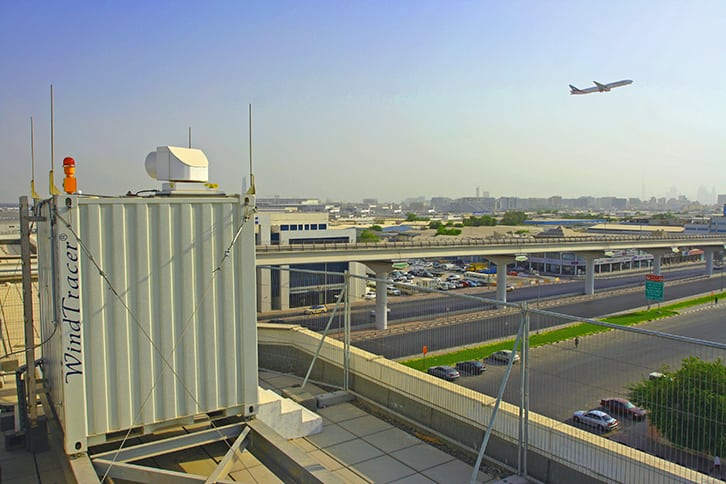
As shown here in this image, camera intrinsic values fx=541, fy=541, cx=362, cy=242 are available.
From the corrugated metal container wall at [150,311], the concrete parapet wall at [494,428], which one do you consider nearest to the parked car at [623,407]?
the concrete parapet wall at [494,428]

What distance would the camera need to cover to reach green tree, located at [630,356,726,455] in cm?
439

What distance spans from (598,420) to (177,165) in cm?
445

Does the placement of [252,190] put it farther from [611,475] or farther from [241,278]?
[611,475]

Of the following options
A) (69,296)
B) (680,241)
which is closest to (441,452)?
(69,296)

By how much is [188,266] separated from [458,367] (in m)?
3.68

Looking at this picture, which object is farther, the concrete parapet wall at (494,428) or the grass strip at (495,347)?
the grass strip at (495,347)

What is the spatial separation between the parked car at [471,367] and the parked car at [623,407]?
1.57 m

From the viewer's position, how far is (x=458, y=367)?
6.62 meters

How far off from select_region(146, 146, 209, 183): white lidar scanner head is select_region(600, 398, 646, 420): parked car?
440cm

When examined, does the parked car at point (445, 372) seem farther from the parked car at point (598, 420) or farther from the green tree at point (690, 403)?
the green tree at point (690, 403)

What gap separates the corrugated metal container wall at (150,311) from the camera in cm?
393

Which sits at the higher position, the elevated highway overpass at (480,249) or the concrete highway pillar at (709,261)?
the elevated highway overpass at (480,249)

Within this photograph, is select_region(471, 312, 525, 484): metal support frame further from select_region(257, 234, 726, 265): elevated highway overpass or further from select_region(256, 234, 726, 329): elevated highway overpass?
select_region(257, 234, 726, 265): elevated highway overpass

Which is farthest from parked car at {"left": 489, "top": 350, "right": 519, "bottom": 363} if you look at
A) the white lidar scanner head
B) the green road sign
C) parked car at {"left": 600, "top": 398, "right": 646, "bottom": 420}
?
the green road sign
